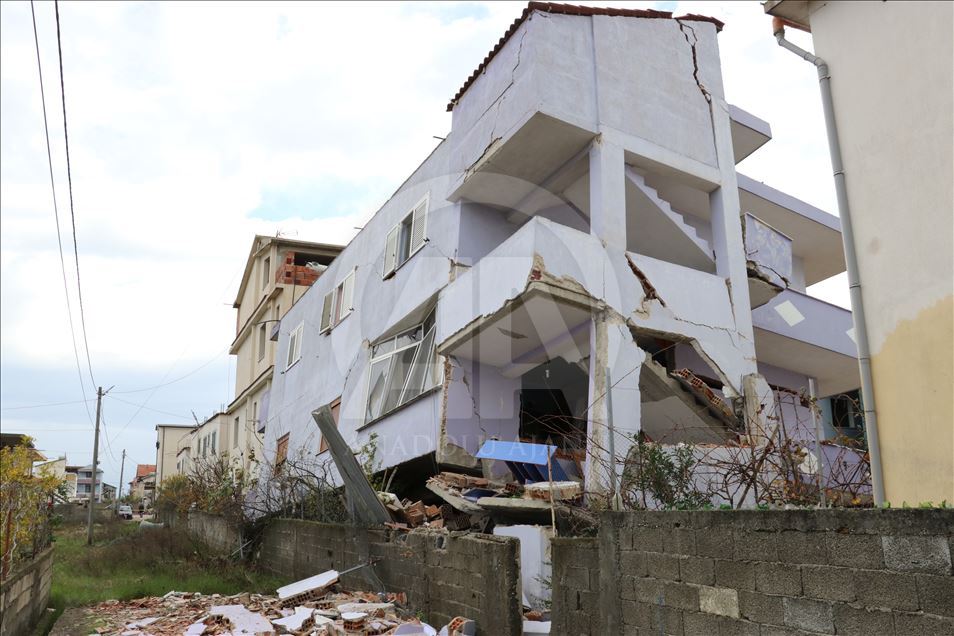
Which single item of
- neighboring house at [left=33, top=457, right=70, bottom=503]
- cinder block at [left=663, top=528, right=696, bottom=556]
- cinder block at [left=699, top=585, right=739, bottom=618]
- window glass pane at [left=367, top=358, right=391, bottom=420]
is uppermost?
window glass pane at [left=367, top=358, right=391, bottom=420]

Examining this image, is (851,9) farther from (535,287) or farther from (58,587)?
(58,587)

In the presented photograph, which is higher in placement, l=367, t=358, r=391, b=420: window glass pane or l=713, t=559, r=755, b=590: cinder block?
l=367, t=358, r=391, b=420: window glass pane

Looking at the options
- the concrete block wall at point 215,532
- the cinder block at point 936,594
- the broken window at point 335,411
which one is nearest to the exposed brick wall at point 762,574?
the cinder block at point 936,594

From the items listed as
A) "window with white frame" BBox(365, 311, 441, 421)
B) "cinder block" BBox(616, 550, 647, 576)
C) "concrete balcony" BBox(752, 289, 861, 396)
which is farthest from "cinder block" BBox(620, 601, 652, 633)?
"concrete balcony" BBox(752, 289, 861, 396)

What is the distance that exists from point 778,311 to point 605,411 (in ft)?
20.9

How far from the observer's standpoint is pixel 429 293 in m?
12.8

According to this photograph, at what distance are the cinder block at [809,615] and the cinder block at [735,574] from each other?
0.28m

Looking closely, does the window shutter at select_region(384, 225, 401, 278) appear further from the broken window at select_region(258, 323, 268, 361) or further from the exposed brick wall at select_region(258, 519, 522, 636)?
the broken window at select_region(258, 323, 268, 361)

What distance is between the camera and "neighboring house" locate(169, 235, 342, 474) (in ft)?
85.5

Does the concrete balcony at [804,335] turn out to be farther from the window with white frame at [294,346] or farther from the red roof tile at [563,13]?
the window with white frame at [294,346]

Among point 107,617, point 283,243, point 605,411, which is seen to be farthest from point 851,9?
point 283,243

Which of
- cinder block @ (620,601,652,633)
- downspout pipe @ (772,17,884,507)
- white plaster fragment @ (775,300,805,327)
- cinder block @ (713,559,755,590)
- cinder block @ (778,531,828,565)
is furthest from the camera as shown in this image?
white plaster fragment @ (775,300,805,327)

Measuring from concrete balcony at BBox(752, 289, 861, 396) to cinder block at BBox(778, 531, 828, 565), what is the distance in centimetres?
1000

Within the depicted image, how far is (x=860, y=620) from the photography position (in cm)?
384
